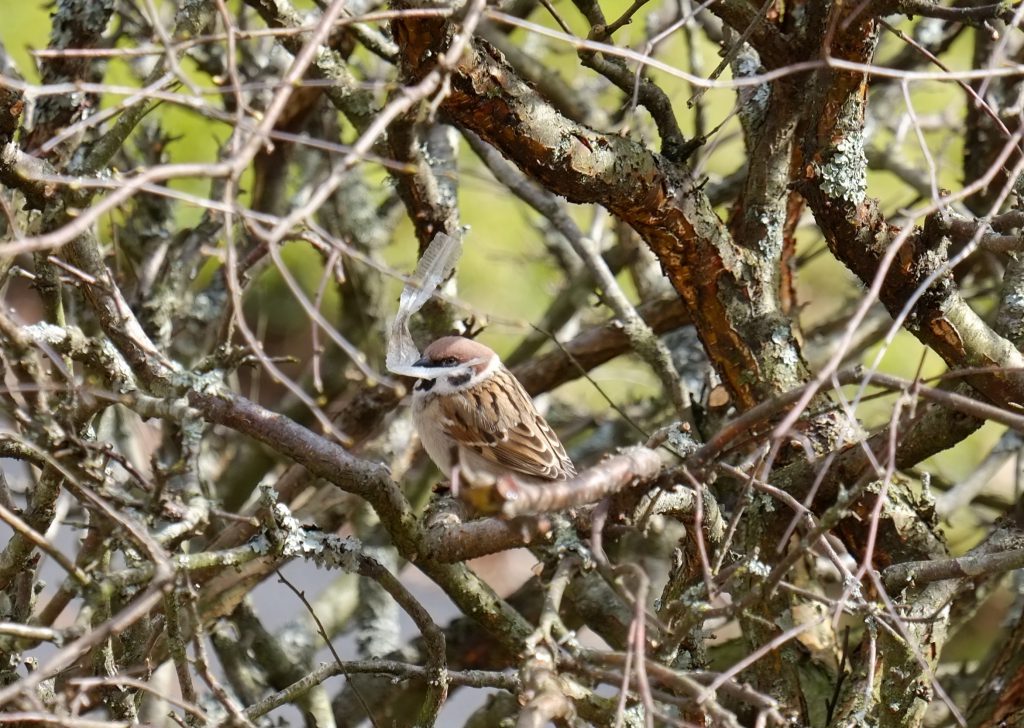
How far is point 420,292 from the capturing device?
9.27 feet

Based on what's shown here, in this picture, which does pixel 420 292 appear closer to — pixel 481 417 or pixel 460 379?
pixel 460 379

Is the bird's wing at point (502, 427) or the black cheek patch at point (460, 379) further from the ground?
the black cheek patch at point (460, 379)

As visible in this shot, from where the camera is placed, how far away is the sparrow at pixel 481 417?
3.37 meters

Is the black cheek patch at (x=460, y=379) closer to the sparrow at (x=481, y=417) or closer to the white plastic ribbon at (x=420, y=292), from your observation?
the sparrow at (x=481, y=417)

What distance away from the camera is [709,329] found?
2768 mm

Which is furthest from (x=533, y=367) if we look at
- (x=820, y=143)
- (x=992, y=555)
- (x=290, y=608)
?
(x=290, y=608)

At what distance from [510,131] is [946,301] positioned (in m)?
1.05

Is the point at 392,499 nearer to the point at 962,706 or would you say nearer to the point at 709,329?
the point at 709,329

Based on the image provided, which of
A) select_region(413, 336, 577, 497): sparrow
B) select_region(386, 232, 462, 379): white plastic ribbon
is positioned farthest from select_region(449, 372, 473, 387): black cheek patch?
select_region(386, 232, 462, 379): white plastic ribbon

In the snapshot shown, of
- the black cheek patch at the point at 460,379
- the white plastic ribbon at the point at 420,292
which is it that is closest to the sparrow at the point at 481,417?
the black cheek patch at the point at 460,379

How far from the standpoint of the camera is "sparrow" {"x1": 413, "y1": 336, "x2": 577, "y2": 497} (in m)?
3.37

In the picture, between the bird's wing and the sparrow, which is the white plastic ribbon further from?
the bird's wing

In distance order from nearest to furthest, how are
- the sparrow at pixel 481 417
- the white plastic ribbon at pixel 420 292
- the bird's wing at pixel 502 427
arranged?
the white plastic ribbon at pixel 420 292, the sparrow at pixel 481 417, the bird's wing at pixel 502 427

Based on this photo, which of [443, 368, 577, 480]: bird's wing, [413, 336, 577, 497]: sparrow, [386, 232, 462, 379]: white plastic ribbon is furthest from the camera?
[443, 368, 577, 480]: bird's wing
